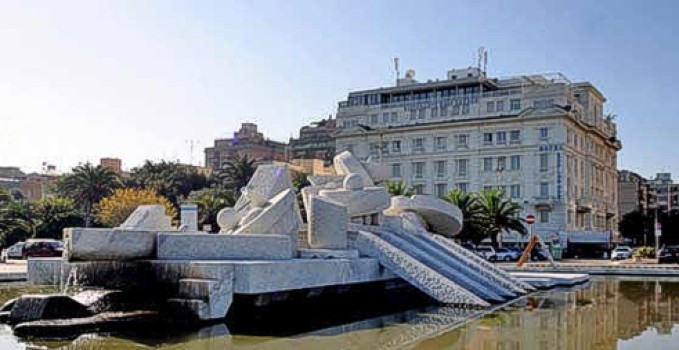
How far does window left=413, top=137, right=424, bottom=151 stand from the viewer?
67.5 m

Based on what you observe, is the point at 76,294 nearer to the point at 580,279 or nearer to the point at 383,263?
the point at 383,263

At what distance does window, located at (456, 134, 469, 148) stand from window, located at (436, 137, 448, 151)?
1129 millimetres

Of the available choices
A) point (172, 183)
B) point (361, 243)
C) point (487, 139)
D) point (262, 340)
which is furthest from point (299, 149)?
point (262, 340)

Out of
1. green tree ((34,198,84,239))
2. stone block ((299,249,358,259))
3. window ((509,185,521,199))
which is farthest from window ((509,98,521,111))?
stone block ((299,249,358,259))

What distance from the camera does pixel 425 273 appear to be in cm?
1833

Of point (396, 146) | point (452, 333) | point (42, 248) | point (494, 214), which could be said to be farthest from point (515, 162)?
point (452, 333)

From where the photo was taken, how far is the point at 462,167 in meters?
65.6

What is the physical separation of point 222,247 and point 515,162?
50.1 m

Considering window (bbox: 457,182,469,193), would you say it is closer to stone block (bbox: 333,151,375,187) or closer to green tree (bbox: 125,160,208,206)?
green tree (bbox: 125,160,208,206)

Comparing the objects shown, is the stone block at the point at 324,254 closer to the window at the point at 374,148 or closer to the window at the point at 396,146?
the window at the point at 396,146

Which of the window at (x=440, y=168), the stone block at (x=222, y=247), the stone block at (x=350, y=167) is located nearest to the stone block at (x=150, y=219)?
the stone block at (x=222, y=247)

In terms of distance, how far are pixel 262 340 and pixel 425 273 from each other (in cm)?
662

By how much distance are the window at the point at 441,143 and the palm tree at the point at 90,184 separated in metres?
27.0

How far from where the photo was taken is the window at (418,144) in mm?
67500
